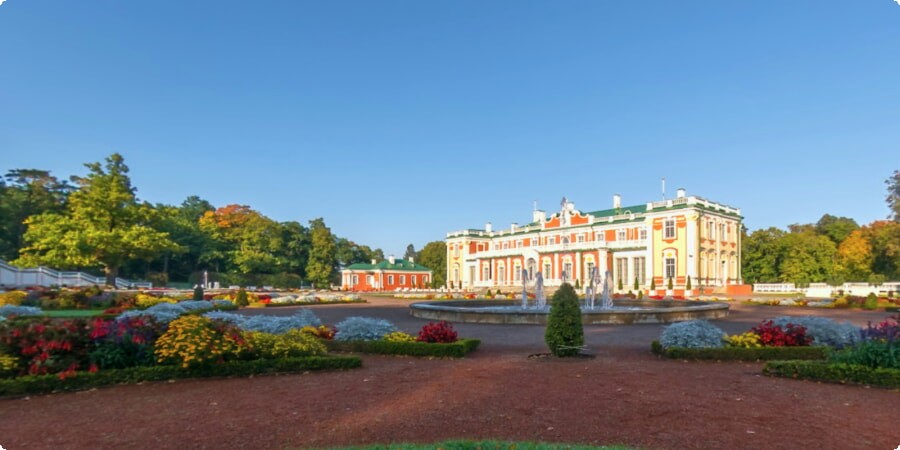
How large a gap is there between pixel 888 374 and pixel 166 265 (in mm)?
64914

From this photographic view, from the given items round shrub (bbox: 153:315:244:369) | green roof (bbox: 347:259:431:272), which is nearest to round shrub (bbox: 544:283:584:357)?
round shrub (bbox: 153:315:244:369)

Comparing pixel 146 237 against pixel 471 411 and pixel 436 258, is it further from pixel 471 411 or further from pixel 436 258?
pixel 436 258

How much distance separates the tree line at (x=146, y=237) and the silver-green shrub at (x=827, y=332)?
4096 cm

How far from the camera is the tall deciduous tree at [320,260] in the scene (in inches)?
2638

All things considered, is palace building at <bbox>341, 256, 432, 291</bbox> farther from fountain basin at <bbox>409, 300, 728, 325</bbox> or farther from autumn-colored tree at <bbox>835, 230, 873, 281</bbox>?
fountain basin at <bbox>409, 300, 728, 325</bbox>

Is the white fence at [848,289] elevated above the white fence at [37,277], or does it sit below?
below

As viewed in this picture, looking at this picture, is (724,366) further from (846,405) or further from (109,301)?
(109,301)

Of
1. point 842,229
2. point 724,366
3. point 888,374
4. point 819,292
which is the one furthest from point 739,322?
point 842,229

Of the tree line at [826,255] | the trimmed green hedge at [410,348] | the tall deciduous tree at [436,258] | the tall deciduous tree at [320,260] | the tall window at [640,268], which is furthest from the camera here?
the tall deciduous tree at [436,258]

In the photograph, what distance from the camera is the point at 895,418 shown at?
5688mm

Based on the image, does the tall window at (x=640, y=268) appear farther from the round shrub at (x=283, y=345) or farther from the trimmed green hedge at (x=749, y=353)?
the round shrub at (x=283, y=345)

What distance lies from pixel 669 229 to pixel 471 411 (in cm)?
4814

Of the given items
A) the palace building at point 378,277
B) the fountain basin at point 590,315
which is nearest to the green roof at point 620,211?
the palace building at point 378,277

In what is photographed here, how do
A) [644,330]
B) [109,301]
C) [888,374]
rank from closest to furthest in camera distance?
[888,374] → [644,330] → [109,301]
